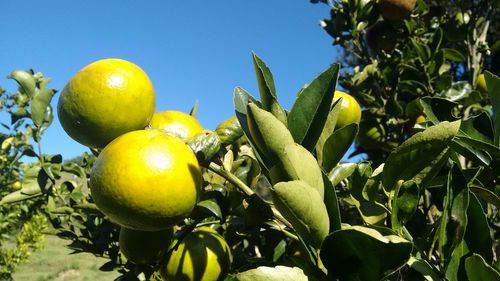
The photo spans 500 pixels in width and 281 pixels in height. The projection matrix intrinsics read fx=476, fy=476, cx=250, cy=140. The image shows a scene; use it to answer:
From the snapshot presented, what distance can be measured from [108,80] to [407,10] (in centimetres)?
146

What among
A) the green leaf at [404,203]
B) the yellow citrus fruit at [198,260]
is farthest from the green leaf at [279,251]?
the green leaf at [404,203]

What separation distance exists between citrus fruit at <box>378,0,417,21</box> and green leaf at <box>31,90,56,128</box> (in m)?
1.35

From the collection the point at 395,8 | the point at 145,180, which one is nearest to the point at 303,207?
the point at 145,180

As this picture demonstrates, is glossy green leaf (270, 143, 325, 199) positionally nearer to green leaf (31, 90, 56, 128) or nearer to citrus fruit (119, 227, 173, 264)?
citrus fruit (119, 227, 173, 264)

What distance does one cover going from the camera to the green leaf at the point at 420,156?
1.97 feet

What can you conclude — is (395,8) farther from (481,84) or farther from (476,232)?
(476,232)

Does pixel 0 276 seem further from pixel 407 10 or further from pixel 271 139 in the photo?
pixel 271 139

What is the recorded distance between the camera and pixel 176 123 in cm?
93

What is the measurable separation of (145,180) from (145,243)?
0.25m

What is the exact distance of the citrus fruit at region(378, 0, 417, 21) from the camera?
1.90 meters

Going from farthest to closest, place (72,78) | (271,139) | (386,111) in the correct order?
(386,111)
(72,78)
(271,139)

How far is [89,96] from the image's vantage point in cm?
83

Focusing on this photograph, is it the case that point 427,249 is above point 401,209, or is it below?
below

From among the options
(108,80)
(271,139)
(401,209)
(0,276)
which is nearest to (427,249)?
(401,209)
